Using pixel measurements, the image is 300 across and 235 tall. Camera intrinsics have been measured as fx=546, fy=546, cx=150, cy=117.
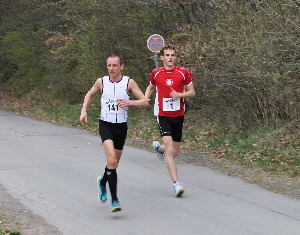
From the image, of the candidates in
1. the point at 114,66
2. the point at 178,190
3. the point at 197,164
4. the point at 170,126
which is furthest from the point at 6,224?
the point at 197,164

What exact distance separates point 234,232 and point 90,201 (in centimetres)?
238

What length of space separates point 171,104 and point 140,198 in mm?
1635

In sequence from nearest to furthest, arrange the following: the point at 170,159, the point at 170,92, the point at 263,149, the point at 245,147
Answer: the point at 170,159
the point at 170,92
the point at 263,149
the point at 245,147

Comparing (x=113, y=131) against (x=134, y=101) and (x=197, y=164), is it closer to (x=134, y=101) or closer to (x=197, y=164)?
(x=134, y=101)

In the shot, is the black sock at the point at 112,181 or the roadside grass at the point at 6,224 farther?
the black sock at the point at 112,181

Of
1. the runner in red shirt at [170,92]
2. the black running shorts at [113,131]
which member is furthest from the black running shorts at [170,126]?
the black running shorts at [113,131]

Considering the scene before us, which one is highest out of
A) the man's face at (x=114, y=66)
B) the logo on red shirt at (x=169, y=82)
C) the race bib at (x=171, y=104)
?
the man's face at (x=114, y=66)

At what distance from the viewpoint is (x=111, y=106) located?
710 centimetres

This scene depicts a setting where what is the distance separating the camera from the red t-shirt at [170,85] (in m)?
8.49

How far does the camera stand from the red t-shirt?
8492 mm

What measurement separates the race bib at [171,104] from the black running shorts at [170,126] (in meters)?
0.14

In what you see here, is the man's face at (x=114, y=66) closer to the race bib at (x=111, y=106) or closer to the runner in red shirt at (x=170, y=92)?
the race bib at (x=111, y=106)

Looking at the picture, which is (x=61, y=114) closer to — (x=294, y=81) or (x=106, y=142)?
(x=294, y=81)

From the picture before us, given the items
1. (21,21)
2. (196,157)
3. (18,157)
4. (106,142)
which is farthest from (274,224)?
(21,21)
